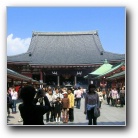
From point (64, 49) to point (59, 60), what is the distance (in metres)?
0.64

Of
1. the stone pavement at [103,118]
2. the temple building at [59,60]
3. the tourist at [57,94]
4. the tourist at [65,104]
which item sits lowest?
the stone pavement at [103,118]

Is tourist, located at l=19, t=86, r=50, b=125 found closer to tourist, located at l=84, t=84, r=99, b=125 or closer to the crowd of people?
the crowd of people

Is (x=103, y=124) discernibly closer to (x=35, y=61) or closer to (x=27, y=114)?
(x=35, y=61)

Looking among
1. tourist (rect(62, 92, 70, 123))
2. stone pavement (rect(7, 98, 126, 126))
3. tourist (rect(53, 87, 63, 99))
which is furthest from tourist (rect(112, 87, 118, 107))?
tourist (rect(53, 87, 63, 99))

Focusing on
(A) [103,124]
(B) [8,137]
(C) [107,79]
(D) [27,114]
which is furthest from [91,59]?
(D) [27,114]

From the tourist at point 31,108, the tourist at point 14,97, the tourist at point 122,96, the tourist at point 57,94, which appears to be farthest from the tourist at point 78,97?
the tourist at point 31,108

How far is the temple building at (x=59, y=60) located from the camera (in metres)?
4.94

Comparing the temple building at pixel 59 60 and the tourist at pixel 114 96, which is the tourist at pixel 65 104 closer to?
the temple building at pixel 59 60

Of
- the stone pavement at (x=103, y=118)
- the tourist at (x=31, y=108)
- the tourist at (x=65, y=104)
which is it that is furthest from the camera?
the tourist at (x=65, y=104)

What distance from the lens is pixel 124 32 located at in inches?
173

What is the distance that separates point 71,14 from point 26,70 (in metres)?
1.39

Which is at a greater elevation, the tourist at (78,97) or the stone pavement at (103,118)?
the tourist at (78,97)

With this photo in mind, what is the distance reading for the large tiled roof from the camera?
194 inches

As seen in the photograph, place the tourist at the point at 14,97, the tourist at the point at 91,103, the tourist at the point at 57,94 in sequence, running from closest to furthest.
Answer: the tourist at the point at 91,103, the tourist at the point at 14,97, the tourist at the point at 57,94
